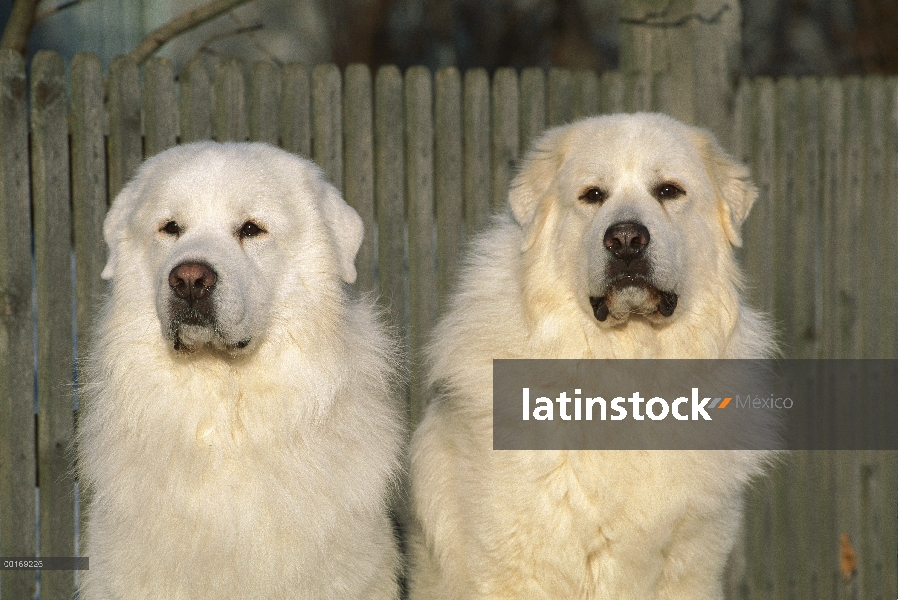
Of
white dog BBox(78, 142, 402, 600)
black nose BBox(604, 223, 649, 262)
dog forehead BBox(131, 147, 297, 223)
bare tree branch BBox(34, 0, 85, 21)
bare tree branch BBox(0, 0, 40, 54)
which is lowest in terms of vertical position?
white dog BBox(78, 142, 402, 600)

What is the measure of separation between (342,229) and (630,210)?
1.01 metres

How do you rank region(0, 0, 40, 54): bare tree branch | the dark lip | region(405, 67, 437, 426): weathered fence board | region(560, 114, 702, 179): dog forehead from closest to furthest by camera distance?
the dark lip, region(560, 114, 702, 179): dog forehead, region(405, 67, 437, 426): weathered fence board, region(0, 0, 40, 54): bare tree branch

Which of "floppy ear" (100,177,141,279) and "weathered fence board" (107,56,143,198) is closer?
"floppy ear" (100,177,141,279)

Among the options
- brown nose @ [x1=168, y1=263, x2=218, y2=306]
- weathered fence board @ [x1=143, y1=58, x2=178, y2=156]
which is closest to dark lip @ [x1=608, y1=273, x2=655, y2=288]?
brown nose @ [x1=168, y1=263, x2=218, y2=306]

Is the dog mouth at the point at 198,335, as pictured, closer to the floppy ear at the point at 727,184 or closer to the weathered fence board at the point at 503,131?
the floppy ear at the point at 727,184

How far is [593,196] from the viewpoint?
329cm

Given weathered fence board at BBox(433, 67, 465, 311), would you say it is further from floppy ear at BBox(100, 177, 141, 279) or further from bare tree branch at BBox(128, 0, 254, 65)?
floppy ear at BBox(100, 177, 141, 279)

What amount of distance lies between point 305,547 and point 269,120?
7.27 feet

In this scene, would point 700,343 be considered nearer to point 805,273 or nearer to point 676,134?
point 676,134

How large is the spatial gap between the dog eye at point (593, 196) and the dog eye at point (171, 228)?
1434 mm

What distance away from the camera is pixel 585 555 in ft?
10.00

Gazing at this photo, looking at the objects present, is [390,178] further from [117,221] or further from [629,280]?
[629,280]

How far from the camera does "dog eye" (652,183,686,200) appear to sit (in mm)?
3260

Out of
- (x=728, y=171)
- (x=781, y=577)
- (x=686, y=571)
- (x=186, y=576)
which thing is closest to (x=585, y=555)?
(x=686, y=571)
